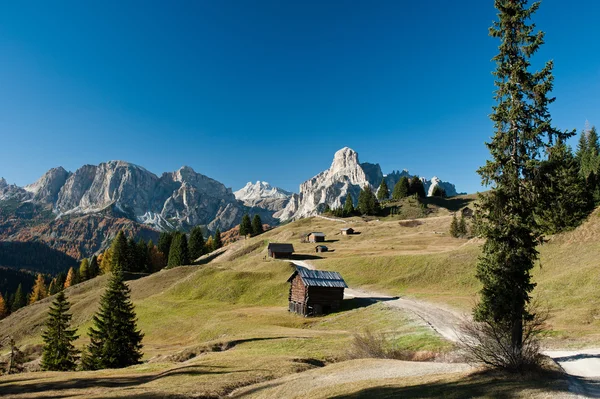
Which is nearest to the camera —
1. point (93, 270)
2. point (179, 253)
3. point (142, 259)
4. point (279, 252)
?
point (279, 252)

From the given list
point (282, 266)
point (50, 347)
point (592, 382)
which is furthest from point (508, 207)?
point (282, 266)

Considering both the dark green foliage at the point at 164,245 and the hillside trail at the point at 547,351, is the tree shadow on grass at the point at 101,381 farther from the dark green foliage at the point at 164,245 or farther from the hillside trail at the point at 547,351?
the dark green foliage at the point at 164,245

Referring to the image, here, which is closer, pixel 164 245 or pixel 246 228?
pixel 164 245

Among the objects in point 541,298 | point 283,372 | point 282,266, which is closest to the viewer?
point 283,372

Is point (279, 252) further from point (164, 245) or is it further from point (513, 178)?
point (513, 178)

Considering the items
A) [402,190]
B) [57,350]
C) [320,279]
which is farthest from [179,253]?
[402,190]

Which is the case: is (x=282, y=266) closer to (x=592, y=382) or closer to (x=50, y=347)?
(x=50, y=347)

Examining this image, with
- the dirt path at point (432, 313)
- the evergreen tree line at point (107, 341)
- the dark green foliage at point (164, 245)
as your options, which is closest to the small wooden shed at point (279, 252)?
the dirt path at point (432, 313)

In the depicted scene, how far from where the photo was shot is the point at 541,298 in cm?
4000

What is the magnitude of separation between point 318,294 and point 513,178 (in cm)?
3995

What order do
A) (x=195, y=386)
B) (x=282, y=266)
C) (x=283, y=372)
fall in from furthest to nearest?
(x=282, y=266) < (x=283, y=372) < (x=195, y=386)

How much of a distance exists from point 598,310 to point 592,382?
865 inches

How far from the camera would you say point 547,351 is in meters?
22.5

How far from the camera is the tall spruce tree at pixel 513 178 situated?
2056 centimetres
